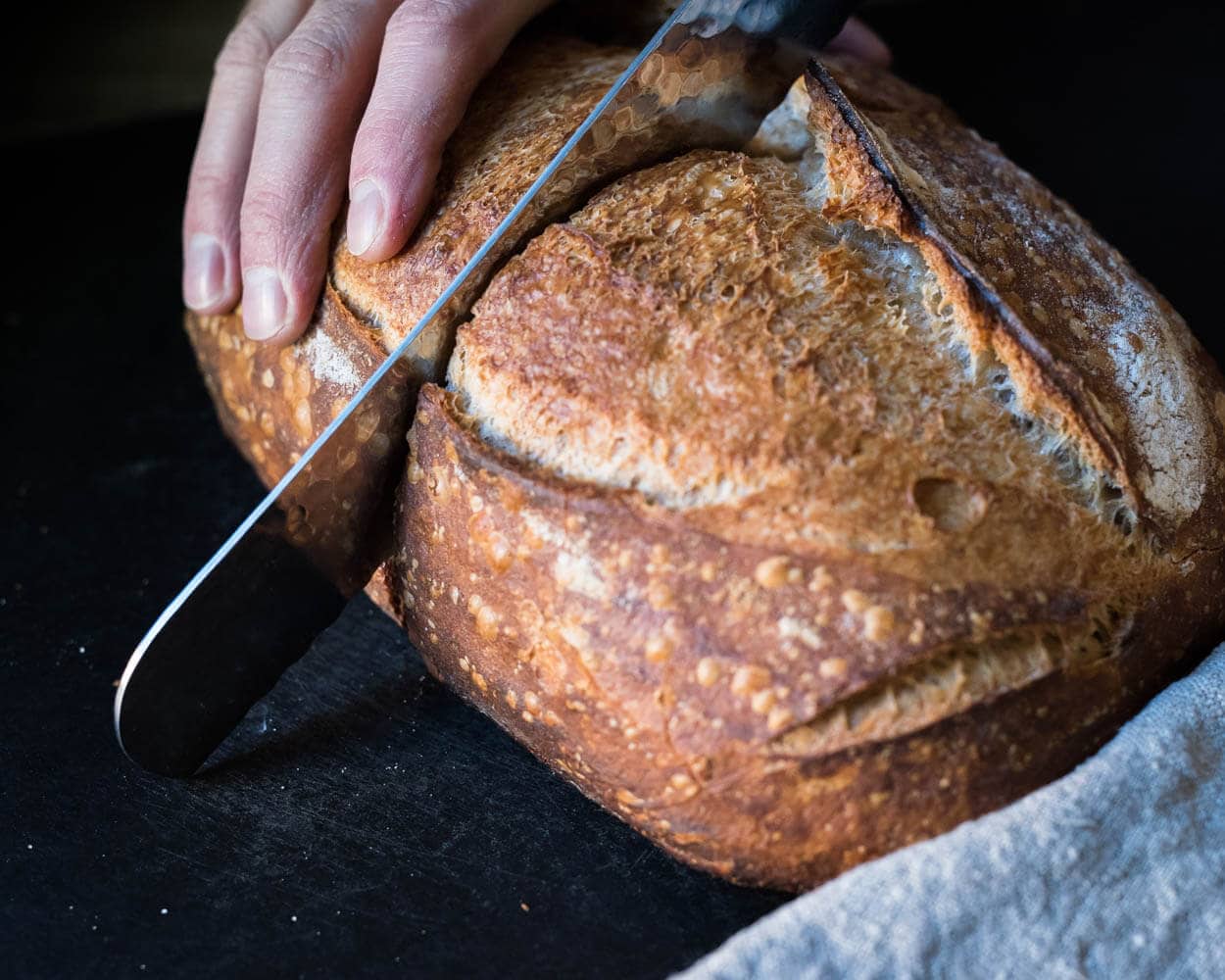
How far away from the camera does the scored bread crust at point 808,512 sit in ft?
3.54

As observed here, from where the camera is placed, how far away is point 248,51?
166 cm

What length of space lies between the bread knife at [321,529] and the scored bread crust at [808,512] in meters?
0.06

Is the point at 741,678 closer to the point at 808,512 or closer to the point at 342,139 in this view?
the point at 808,512

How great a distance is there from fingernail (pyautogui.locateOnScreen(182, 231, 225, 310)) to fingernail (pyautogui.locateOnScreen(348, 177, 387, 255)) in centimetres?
28

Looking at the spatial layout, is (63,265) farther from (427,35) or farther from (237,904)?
(237,904)

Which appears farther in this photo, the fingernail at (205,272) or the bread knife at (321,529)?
the fingernail at (205,272)

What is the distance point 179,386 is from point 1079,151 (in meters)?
1.58

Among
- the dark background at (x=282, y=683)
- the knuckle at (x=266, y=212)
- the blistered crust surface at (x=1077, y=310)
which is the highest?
the blistered crust surface at (x=1077, y=310)

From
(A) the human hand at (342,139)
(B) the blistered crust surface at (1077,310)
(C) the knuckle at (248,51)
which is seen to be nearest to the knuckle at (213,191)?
(A) the human hand at (342,139)

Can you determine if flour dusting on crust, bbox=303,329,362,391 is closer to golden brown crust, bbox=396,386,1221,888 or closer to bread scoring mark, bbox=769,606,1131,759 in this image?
golden brown crust, bbox=396,386,1221,888

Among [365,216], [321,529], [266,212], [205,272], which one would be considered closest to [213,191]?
[205,272]

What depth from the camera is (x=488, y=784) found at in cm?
134

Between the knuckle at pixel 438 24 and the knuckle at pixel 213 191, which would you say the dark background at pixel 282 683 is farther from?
the knuckle at pixel 438 24

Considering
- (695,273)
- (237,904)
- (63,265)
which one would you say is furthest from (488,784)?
(63,265)
